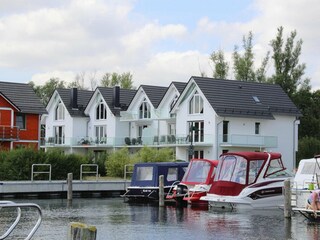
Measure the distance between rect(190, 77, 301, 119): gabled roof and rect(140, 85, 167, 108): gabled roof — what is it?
23.6ft

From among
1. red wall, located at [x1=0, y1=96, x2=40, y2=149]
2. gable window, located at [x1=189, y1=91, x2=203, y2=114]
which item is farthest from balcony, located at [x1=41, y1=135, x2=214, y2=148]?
red wall, located at [x1=0, y1=96, x2=40, y2=149]

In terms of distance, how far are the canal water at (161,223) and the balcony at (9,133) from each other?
21.4 meters

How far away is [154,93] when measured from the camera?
245 ft

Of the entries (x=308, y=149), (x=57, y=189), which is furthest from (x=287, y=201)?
(x=308, y=149)

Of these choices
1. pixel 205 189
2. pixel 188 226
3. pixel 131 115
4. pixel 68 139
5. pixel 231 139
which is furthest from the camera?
pixel 68 139

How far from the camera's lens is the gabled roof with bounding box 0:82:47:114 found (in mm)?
60469

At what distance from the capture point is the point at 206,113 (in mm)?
66500

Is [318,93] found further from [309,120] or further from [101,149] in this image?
[101,149]

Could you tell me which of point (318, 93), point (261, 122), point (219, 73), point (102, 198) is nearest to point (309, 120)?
point (318, 93)

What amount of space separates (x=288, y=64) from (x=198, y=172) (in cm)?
5104

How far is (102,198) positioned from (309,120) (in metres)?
50.3

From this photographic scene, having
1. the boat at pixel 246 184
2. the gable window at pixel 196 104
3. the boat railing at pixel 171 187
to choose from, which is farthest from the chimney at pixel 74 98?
the boat at pixel 246 184

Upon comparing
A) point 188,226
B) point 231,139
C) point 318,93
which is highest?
point 318,93

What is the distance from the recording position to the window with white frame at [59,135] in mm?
81438
